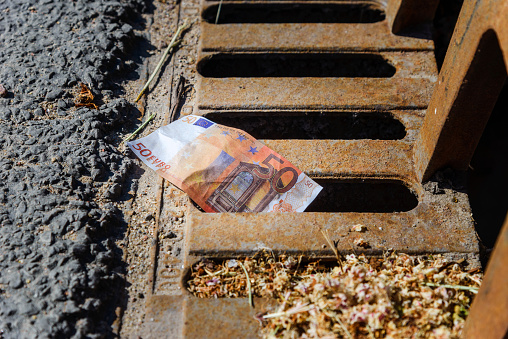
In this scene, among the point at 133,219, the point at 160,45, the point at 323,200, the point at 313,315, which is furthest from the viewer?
the point at 160,45

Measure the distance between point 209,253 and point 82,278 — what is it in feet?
1.23

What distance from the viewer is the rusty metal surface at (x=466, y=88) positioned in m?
1.26

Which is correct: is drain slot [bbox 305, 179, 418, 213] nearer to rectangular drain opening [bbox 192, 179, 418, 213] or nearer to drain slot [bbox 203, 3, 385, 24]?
rectangular drain opening [bbox 192, 179, 418, 213]

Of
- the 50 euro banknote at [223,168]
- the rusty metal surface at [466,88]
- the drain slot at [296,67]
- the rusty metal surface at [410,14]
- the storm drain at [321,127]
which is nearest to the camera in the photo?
the rusty metal surface at [466,88]

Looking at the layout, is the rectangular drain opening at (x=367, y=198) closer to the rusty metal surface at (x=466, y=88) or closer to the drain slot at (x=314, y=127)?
the drain slot at (x=314, y=127)

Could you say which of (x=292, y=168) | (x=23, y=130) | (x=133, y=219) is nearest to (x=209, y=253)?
(x=133, y=219)

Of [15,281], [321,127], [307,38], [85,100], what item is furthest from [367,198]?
[15,281]

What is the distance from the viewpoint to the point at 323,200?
2047 mm

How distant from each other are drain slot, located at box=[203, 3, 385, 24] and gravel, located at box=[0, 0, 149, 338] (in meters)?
0.41

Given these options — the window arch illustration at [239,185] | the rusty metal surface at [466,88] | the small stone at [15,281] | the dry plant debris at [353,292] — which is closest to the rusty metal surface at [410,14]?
the rusty metal surface at [466,88]

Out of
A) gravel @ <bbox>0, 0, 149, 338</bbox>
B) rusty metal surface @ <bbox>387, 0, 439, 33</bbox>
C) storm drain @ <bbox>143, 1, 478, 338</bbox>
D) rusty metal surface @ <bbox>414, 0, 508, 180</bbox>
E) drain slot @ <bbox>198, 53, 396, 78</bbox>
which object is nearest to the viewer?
rusty metal surface @ <bbox>414, 0, 508, 180</bbox>

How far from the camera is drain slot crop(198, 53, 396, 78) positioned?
7.34ft

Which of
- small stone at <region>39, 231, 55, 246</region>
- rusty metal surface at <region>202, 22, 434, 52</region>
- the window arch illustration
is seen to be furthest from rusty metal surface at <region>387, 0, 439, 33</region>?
small stone at <region>39, 231, 55, 246</region>

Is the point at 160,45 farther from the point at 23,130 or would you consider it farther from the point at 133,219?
the point at 133,219
